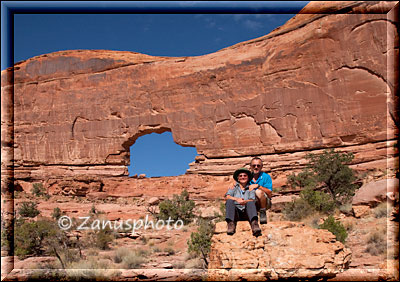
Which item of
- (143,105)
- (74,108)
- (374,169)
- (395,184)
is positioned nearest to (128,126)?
(143,105)

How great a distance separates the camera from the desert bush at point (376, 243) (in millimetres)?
7267

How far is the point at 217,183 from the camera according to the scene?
2481 centimetres

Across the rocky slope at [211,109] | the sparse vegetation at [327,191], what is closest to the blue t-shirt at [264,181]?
the sparse vegetation at [327,191]

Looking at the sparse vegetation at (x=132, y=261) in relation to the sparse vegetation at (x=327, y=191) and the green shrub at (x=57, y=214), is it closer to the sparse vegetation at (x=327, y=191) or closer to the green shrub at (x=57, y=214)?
the sparse vegetation at (x=327, y=191)

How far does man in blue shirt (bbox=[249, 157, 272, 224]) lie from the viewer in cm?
543

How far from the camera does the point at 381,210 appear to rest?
378 inches

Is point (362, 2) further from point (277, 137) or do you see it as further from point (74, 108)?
point (74, 108)

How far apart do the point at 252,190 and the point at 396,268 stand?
2.60 metres

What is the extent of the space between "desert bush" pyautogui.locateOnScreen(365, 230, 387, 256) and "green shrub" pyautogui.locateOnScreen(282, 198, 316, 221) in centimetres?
451

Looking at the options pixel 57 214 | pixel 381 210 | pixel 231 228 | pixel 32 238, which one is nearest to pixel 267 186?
pixel 231 228

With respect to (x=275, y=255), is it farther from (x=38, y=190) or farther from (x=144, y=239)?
(x=38, y=190)

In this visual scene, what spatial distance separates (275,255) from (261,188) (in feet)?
3.14

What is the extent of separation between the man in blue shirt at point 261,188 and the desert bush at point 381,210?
5.06 metres

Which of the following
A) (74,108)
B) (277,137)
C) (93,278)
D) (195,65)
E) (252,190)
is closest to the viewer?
(252,190)
